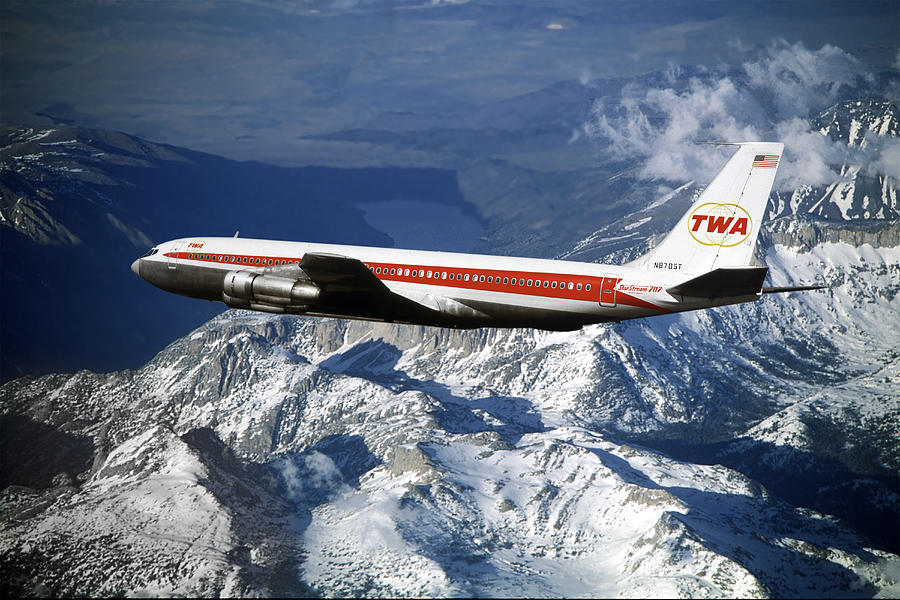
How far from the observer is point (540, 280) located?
50312 millimetres

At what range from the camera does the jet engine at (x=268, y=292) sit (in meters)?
54.2

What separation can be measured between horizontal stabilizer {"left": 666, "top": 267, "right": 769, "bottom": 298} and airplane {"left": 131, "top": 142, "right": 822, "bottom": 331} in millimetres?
58

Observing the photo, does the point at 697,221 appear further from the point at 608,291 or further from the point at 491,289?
the point at 491,289

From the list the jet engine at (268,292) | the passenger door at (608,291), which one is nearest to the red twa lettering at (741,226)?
the passenger door at (608,291)

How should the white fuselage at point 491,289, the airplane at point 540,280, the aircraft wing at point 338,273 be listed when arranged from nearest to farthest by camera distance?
the airplane at point 540,280
the aircraft wing at point 338,273
the white fuselage at point 491,289

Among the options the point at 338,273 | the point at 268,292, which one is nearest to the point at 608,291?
the point at 338,273

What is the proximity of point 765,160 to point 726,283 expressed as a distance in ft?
31.6

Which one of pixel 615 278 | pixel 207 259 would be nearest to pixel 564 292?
pixel 615 278

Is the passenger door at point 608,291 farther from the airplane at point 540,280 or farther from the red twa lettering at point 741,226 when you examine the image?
the red twa lettering at point 741,226

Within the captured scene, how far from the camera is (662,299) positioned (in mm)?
47562

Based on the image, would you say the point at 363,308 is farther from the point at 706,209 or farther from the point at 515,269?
the point at 706,209

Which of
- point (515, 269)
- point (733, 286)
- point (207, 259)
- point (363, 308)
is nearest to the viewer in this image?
point (733, 286)

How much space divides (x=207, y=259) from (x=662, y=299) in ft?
117

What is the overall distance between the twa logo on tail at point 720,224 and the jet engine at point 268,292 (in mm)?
25871
